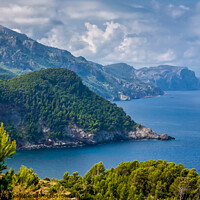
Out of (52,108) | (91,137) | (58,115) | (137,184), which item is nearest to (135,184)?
(137,184)

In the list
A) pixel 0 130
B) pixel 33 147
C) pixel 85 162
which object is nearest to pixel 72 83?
pixel 33 147

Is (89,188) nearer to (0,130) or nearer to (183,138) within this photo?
(0,130)

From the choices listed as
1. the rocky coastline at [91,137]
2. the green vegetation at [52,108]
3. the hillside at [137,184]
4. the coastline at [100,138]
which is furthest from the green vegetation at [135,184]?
the green vegetation at [52,108]

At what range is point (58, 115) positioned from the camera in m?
150

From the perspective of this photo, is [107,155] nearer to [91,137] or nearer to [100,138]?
[91,137]

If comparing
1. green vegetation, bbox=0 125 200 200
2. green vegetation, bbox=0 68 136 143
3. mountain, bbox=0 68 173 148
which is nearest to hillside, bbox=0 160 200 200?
green vegetation, bbox=0 125 200 200

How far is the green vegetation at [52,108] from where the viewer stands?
142 m

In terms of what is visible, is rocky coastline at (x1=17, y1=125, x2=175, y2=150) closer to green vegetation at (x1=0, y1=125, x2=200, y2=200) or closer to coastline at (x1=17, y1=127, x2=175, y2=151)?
coastline at (x1=17, y1=127, x2=175, y2=151)

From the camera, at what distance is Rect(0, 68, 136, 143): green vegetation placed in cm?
14150

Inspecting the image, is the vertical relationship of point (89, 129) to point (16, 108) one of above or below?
below

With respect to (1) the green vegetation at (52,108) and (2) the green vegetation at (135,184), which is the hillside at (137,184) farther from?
(1) the green vegetation at (52,108)

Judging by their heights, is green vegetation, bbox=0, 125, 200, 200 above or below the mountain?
below

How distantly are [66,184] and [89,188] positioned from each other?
21.0 ft

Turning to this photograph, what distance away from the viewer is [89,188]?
166 feet
